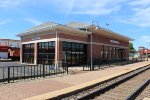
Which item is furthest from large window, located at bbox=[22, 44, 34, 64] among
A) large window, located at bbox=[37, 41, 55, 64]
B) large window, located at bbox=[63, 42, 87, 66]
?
large window, located at bbox=[63, 42, 87, 66]

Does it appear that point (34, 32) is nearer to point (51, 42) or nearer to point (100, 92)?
point (51, 42)

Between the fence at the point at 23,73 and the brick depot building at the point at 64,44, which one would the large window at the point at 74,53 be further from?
the fence at the point at 23,73

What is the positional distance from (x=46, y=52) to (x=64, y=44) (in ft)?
10.4

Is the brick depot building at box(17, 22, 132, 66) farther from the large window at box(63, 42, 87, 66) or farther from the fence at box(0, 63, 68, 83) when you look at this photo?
the fence at box(0, 63, 68, 83)

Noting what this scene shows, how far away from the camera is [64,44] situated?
105 feet

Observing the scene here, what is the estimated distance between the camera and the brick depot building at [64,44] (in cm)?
3131

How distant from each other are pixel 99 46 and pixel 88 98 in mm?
29058

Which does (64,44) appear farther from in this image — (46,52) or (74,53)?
(46,52)

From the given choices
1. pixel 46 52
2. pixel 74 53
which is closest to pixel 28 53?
pixel 46 52

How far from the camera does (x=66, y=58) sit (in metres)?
32.3

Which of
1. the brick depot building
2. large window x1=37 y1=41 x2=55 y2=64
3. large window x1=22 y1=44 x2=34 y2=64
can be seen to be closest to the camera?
the brick depot building

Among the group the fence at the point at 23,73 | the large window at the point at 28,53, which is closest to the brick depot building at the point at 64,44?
the large window at the point at 28,53

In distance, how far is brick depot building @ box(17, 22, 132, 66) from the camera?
31309mm

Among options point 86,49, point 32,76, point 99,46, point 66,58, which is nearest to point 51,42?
point 66,58
